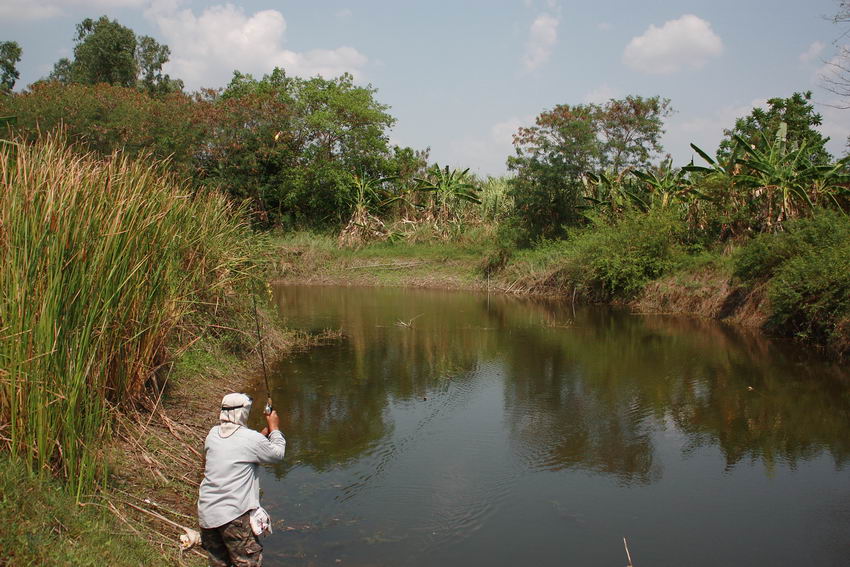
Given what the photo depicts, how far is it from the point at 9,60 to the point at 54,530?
4370cm

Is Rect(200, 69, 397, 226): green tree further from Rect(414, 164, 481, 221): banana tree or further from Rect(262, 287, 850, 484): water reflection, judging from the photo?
Rect(262, 287, 850, 484): water reflection

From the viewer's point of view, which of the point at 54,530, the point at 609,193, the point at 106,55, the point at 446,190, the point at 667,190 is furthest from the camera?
the point at 106,55

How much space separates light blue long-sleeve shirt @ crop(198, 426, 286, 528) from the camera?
445cm

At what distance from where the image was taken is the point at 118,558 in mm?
4262

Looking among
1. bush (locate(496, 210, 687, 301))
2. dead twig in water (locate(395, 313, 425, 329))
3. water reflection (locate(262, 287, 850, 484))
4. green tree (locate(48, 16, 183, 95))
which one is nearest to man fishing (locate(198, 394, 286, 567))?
water reflection (locate(262, 287, 850, 484))

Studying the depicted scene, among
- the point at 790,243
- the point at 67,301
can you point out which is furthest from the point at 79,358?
the point at 790,243

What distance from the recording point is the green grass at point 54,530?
3756 mm

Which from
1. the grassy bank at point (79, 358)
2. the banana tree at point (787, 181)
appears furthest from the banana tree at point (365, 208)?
the grassy bank at point (79, 358)

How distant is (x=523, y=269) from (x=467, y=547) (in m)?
21.4

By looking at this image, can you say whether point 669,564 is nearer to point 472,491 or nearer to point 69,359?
point 472,491

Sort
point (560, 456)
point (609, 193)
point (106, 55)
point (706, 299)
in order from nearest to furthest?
point (560, 456) → point (706, 299) → point (609, 193) → point (106, 55)

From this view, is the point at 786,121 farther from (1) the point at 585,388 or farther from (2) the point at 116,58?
(2) the point at 116,58

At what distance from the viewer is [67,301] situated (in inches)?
192

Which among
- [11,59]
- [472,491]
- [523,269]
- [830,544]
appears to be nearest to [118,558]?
[472,491]
